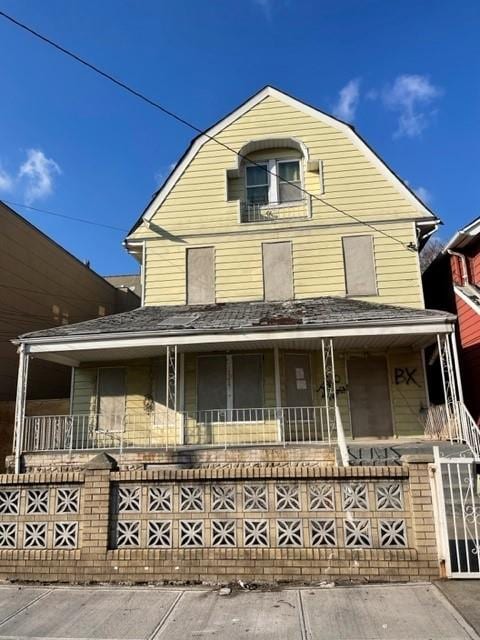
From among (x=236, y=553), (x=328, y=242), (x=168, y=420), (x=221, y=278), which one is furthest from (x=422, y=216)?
(x=236, y=553)

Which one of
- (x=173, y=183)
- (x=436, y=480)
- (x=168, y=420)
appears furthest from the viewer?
(x=173, y=183)

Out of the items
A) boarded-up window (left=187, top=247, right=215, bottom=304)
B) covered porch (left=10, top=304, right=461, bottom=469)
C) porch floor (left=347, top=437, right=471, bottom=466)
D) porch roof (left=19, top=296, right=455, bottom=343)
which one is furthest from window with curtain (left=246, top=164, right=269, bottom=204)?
porch floor (left=347, top=437, right=471, bottom=466)

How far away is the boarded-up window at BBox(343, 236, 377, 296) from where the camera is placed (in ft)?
40.1

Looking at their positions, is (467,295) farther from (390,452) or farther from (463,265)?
(390,452)

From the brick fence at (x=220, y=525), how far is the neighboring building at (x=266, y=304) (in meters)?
4.67

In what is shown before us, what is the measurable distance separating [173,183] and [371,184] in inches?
213

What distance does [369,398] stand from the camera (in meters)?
11.4

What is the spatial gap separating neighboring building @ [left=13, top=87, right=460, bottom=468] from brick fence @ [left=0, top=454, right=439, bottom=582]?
467 cm

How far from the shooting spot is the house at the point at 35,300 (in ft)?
48.7

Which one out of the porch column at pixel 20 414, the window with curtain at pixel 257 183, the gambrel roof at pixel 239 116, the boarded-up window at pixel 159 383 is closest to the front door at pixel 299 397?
the boarded-up window at pixel 159 383

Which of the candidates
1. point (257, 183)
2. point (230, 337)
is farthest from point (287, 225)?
point (230, 337)

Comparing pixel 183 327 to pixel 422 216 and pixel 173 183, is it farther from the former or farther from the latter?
pixel 422 216

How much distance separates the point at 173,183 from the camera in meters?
13.5

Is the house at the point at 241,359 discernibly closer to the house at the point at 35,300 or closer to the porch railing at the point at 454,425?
the porch railing at the point at 454,425
